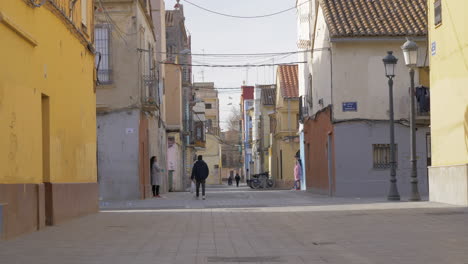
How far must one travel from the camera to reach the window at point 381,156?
30172 mm

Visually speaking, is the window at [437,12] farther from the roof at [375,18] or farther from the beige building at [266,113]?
the beige building at [266,113]

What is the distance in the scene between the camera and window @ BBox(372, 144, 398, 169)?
30172 mm

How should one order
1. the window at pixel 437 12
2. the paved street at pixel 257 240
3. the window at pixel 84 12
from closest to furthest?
the paved street at pixel 257 240 < the window at pixel 84 12 < the window at pixel 437 12

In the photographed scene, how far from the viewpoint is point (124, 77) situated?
30.1m

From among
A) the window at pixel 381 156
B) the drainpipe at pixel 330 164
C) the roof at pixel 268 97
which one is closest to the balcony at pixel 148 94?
the drainpipe at pixel 330 164

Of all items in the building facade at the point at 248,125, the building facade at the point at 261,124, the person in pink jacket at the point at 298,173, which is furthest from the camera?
the building facade at the point at 248,125

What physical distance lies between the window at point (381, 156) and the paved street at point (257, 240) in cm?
1409

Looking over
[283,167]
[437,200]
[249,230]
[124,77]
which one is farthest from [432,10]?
[283,167]

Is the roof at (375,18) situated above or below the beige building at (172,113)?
above

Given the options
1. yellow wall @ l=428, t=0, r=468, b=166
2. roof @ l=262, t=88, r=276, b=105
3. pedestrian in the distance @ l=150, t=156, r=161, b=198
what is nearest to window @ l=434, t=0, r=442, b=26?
yellow wall @ l=428, t=0, r=468, b=166

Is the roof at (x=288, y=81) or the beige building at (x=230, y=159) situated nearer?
the roof at (x=288, y=81)

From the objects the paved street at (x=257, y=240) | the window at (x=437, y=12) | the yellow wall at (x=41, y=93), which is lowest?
the paved street at (x=257, y=240)

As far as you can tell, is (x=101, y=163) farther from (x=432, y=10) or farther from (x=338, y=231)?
(x=338, y=231)

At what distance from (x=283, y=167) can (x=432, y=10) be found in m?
35.8
